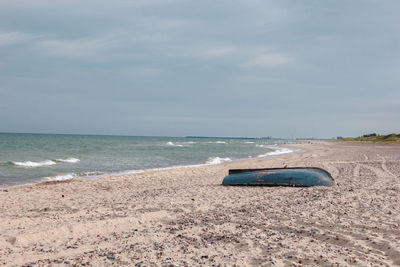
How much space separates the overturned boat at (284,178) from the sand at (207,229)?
3.79 ft

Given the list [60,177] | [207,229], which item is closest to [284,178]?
[207,229]

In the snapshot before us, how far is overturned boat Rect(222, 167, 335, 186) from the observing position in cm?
1071

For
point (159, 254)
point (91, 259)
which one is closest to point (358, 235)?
point (159, 254)

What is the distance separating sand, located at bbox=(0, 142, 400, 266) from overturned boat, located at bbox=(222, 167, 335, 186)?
3.79 ft

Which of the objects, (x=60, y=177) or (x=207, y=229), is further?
(x=60, y=177)

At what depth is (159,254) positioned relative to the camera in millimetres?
4449

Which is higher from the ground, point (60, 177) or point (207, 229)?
point (207, 229)

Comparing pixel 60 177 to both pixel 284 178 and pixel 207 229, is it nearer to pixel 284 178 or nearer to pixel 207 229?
pixel 284 178

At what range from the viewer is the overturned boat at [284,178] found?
1071 centimetres

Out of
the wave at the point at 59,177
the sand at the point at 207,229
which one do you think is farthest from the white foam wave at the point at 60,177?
the sand at the point at 207,229

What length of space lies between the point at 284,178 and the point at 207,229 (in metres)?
6.18

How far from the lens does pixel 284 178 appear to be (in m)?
11.1

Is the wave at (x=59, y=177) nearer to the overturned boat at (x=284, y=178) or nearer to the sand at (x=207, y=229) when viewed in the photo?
the sand at (x=207, y=229)

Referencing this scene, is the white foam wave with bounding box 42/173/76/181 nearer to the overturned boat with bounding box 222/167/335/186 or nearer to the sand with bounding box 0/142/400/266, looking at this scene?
the sand with bounding box 0/142/400/266
